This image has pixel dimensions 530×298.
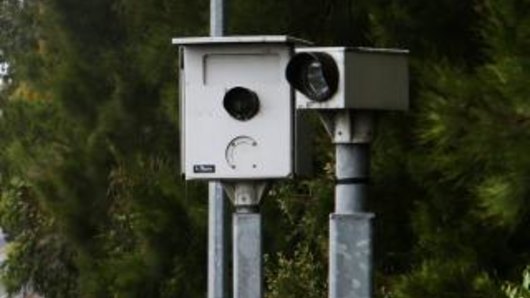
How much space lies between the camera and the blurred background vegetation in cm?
605

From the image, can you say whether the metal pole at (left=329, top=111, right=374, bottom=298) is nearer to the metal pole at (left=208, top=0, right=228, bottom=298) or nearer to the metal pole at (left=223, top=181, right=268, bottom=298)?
the metal pole at (left=223, top=181, right=268, bottom=298)

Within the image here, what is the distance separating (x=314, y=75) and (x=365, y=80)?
7.0 inches

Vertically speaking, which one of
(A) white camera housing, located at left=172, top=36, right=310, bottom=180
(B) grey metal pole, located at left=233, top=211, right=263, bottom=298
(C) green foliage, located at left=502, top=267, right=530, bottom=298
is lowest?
(C) green foliage, located at left=502, top=267, right=530, bottom=298

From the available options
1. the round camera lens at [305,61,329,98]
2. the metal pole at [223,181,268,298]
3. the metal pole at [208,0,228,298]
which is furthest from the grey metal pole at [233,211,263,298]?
the metal pole at [208,0,228,298]

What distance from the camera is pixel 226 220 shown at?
10.0 meters

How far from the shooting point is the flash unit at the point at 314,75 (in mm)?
4617

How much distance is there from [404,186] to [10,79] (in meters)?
15.6

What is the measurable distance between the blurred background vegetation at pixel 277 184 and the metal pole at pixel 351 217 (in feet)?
3.94

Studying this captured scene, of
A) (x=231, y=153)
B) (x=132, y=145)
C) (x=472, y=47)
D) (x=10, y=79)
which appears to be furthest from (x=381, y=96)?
(x=10, y=79)

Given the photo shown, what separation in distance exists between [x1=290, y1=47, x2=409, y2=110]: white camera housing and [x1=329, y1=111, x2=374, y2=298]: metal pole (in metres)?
0.06

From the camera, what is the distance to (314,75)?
184 inches

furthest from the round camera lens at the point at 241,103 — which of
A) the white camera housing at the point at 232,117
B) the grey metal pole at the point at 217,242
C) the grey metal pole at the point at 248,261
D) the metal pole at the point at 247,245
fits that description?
the grey metal pole at the point at 217,242

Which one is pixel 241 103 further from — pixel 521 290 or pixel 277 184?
pixel 277 184

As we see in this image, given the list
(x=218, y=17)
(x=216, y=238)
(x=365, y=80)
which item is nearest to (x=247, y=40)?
(x=365, y=80)
